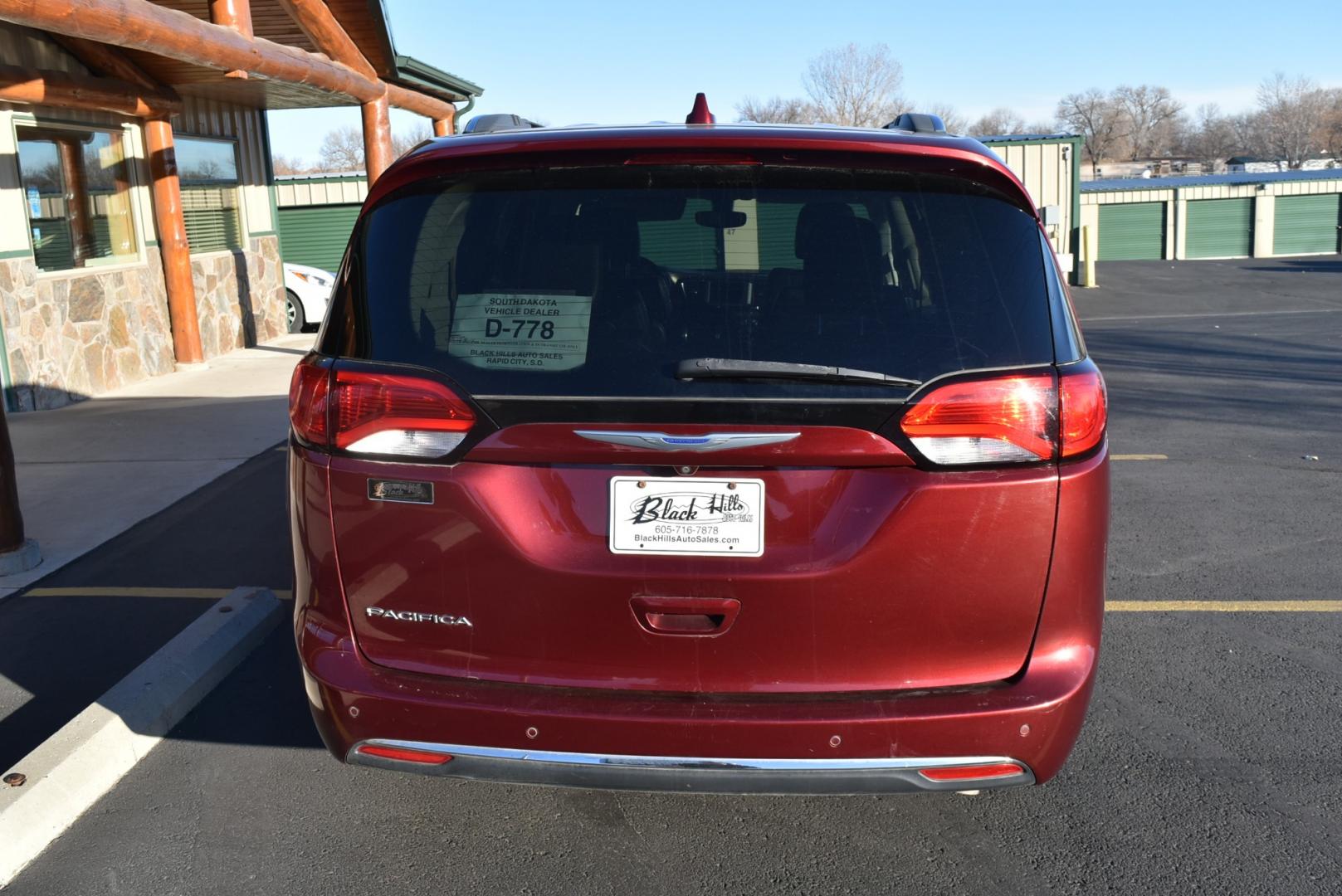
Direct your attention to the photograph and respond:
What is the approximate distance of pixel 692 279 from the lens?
2.66 m

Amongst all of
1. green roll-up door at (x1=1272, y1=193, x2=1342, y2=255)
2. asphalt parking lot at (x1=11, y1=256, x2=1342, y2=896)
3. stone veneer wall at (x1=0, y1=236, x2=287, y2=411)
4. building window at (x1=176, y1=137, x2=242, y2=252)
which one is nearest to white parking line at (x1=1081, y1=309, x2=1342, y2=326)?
building window at (x1=176, y1=137, x2=242, y2=252)

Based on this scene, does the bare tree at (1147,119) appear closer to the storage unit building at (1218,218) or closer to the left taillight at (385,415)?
the storage unit building at (1218,218)

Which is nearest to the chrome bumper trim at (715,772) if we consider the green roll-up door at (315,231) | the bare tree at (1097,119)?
the green roll-up door at (315,231)

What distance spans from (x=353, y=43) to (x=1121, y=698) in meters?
11.1

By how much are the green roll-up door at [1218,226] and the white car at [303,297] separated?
115ft

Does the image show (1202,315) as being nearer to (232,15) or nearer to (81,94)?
(232,15)

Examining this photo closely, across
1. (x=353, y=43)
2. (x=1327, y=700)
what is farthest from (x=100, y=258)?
(x=1327, y=700)

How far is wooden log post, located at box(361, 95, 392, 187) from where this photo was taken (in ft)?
42.0

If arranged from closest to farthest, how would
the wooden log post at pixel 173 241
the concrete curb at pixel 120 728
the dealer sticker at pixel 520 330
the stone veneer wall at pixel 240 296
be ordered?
the dealer sticker at pixel 520 330 < the concrete curb at pixel 120 728 < the wooden log post at pixel 173 241 < the stone veneer wall at pixel 240 296

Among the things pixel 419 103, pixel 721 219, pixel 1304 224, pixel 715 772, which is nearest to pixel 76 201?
pixel 419 103

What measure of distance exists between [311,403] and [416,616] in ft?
1.79

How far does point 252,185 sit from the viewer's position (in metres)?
15.9

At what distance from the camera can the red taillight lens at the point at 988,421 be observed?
2484mm

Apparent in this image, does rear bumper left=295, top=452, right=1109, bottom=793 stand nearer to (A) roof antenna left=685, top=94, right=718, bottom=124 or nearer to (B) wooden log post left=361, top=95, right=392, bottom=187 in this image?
(A) roof antenna left=685, top=94, right=718, bottom=124
